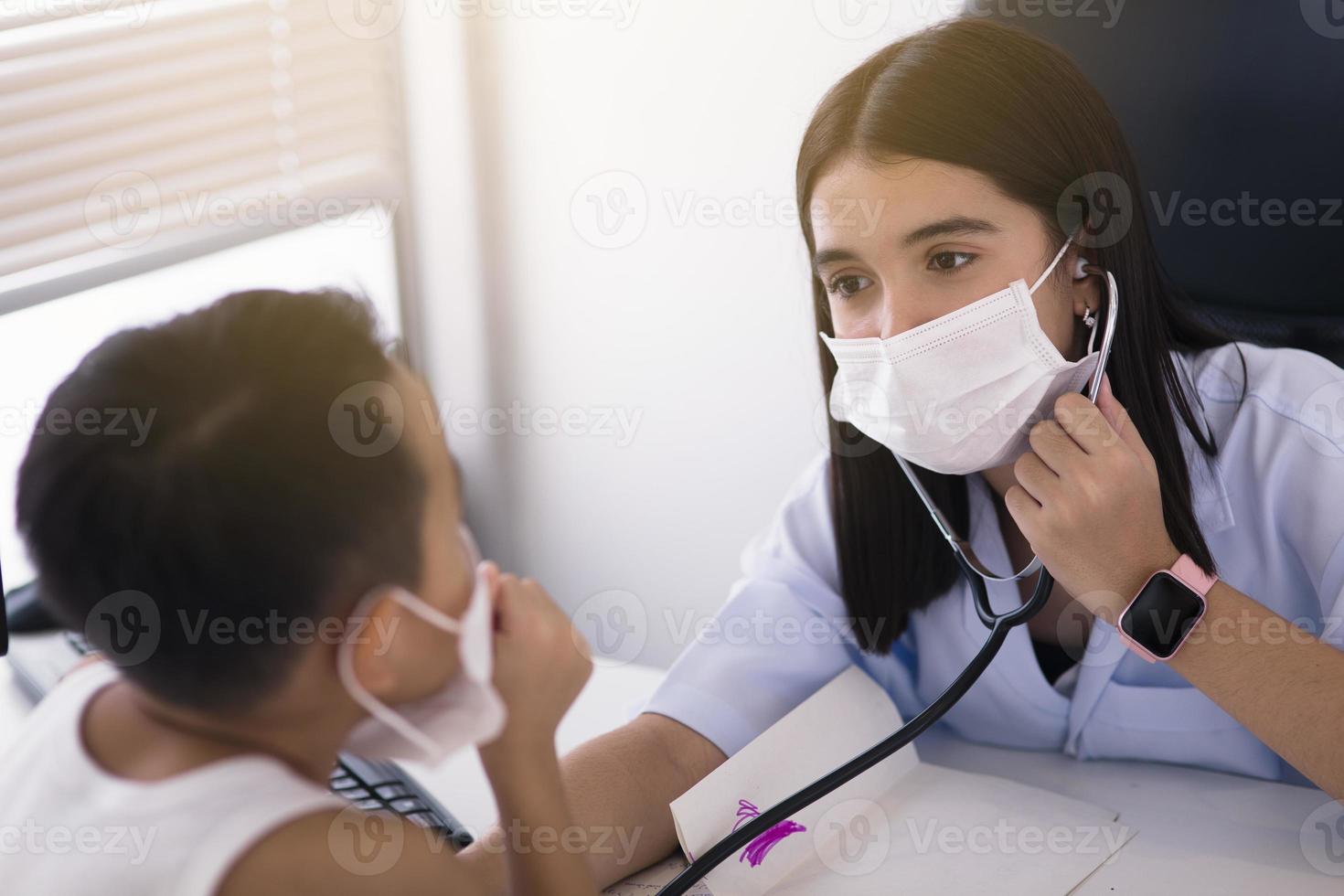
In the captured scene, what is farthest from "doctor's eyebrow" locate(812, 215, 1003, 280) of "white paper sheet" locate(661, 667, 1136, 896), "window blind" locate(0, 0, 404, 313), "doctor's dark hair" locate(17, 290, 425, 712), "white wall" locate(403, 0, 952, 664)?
"window blind" locate(0, 0, 404, 313)

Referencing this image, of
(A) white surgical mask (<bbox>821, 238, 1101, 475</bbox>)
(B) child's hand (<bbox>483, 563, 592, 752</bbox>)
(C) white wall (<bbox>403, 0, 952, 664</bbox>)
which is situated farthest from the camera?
(C) white wall (<bbox>403, 0, 952, 664</bbox>)

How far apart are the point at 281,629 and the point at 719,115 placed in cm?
138

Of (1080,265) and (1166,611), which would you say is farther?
(1080,265)

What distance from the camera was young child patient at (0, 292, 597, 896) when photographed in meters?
0.62

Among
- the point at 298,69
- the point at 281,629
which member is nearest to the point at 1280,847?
the point at 281,629

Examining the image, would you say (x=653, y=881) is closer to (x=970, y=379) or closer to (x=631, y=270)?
(x=970, y=379)

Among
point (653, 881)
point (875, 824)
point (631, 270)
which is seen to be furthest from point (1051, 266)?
point (631, 270)

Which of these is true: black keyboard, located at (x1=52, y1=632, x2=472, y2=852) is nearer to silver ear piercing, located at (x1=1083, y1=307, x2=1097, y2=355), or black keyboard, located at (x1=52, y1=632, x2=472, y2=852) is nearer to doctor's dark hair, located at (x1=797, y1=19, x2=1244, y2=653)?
doctor's dark hair, located at (x1=797, y1=19, x2=1244, y2=653)

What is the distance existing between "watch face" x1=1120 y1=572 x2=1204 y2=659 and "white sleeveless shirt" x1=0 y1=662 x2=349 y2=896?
24.4 inches

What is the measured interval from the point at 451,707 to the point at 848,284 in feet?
1.82

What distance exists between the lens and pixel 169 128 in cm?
171

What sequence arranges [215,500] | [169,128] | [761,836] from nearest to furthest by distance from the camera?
[215,500], [761,836], [169,128]

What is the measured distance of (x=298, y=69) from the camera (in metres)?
1.90

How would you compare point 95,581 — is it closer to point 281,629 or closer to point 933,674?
point 281,629
